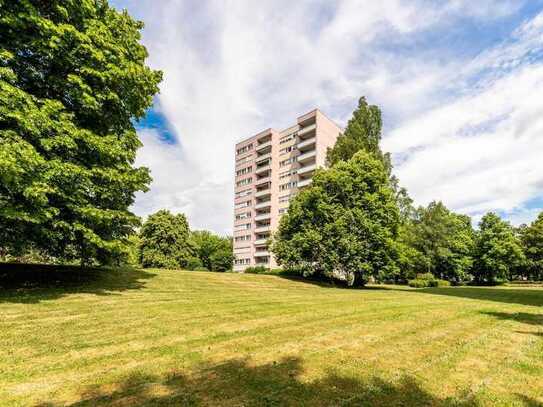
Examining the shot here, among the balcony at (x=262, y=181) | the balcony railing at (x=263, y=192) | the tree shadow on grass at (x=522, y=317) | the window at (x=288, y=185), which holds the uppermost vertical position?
the balcony at (x=262, y=181)

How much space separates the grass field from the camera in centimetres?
464

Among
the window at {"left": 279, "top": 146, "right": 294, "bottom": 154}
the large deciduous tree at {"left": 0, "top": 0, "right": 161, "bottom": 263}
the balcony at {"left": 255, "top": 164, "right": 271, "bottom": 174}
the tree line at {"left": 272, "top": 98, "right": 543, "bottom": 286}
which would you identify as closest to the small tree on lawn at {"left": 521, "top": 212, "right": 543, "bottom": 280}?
the tree line at {"left": 272, "top": 98, "right": 543, "bottom": 286}

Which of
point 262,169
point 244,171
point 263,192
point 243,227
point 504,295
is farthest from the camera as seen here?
point 244,171

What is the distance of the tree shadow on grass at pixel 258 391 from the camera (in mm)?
4395

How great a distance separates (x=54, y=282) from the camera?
1662 cm

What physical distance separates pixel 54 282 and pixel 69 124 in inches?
353

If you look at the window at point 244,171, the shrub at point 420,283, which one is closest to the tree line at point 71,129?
the shrub at point 420,283

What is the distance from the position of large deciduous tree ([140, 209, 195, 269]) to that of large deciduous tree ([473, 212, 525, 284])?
5598 centimetres

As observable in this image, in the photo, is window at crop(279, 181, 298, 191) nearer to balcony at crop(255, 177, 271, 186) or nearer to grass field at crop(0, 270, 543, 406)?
balcony at crop(255, 177, 271, 186)

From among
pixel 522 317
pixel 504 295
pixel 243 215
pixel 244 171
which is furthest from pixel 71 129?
pixel 244 171

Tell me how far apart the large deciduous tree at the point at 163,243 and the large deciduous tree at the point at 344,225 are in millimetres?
27092

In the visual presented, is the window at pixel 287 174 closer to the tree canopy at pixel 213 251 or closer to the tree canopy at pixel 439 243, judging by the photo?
the tree canopy at pixel 213 251

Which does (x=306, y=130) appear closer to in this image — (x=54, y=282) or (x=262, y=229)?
(x=262, y=229)

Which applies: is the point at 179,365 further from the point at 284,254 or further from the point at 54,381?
the point at 284,254
